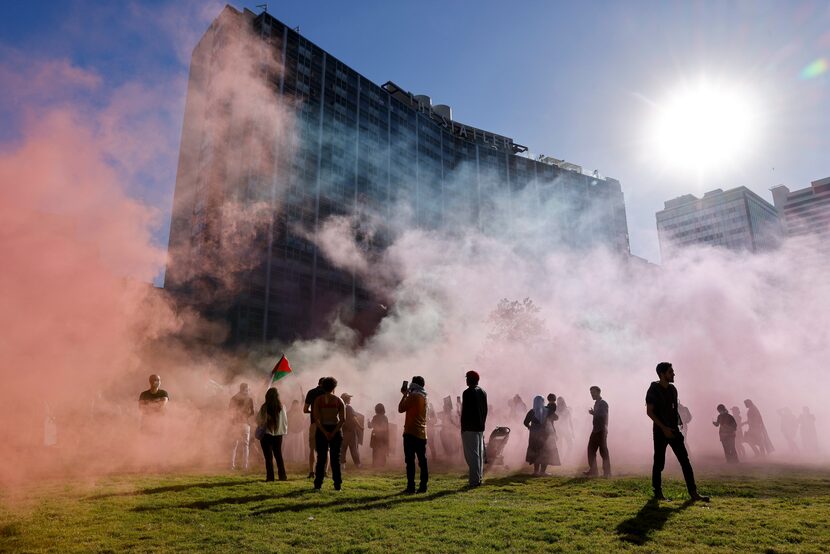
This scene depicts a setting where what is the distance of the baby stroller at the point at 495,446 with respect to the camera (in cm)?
1189

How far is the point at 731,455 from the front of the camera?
13.5 m

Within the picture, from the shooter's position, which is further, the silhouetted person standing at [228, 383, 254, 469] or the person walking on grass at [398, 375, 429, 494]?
the silhouetted person standing at [228, 383, 254, 469]

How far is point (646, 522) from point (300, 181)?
46.4 meters

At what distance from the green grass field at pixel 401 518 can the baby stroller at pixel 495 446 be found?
10.9ft

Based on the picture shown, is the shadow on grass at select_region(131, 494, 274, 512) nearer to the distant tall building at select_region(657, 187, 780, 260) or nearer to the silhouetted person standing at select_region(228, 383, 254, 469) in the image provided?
the silhouetted person standing at select_region(228, 383, 254, 469)

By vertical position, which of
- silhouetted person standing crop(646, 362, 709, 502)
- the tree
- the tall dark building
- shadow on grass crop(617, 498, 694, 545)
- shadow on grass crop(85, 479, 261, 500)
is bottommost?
shadow on grass crop(617, 498, 694, 545)

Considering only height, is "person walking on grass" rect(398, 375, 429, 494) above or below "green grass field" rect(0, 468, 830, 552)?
above

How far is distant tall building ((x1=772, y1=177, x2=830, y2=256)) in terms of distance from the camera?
144 meters

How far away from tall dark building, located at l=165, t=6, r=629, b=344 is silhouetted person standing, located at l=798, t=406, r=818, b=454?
36288 mm

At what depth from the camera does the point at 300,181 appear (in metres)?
48.6

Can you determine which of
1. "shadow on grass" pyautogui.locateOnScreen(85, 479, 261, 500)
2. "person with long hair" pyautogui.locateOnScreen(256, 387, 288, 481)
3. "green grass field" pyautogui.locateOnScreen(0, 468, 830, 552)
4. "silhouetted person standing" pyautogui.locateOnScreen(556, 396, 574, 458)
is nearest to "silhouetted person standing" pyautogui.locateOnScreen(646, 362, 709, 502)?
"green grass field" pyautogui.locateOnScreen(0, 468, 830, 552)

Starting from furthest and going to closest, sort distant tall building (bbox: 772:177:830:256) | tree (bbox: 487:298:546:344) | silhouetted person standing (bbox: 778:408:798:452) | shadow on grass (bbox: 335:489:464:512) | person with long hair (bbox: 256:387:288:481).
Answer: distant tall building (bbox: 772:177:830:256) → tree (bbox: 487:298:546:344) → silhouetted person standing (bbox: 778:408:798:452) → person with long hair (bbox: 256:387:288:481) → shadow on grass (bbox: 335:489:464:512)

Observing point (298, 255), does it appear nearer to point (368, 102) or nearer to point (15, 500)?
point (368, 102)

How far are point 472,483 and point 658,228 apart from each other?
167 meters
